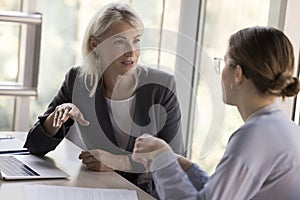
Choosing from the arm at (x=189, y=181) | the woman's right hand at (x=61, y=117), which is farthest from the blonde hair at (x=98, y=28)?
the arm at (x=189, y=181)

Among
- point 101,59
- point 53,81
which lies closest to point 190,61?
point 53,81

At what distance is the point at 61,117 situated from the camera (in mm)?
1921

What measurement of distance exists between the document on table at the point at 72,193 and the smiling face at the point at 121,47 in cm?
50

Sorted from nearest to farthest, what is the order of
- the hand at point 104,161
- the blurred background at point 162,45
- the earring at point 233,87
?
the earring at point 233,87
the hand at point 104,161
the blurred background at point 162,45

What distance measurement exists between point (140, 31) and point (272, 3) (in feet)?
3.46

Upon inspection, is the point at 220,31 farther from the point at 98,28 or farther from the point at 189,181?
the point at 189,181

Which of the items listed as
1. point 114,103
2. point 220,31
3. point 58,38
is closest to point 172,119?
point 114,103

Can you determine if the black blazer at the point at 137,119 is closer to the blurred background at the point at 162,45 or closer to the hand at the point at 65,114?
the hand at the point at 65,114

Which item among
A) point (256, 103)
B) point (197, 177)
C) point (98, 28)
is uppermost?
point (98, 28)

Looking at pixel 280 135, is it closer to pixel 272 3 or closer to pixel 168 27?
pixel 272 3

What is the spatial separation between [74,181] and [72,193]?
0.44ft

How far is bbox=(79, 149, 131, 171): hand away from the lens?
187 cm

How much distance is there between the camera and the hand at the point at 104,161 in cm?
187

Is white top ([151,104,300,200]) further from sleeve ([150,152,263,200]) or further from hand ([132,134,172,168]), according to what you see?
hand ([132,134,172,168])
